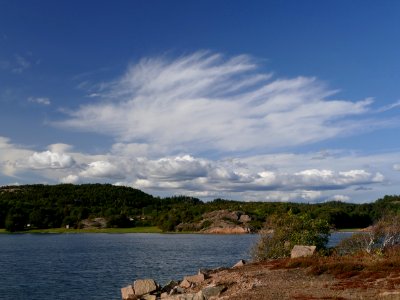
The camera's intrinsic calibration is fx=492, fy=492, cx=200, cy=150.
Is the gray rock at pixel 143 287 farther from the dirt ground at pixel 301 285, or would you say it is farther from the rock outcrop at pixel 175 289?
the dirt ground at pixel 301 285

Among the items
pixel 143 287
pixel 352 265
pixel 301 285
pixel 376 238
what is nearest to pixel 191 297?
pixel 301 285

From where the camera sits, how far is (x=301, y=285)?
3744cm

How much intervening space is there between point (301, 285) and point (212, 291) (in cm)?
713

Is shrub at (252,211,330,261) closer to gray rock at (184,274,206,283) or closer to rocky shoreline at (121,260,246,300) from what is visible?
rocky shoreline at (121,260,246,300)

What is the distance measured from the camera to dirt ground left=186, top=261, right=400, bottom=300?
1281 inches

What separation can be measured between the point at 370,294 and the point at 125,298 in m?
25.7

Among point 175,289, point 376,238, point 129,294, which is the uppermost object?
point 376,238

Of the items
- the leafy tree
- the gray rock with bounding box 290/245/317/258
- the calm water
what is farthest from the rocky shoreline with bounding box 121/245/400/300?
the calm water

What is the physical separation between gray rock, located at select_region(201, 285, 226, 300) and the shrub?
21719 mm

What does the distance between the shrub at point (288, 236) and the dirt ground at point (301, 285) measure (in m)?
13.8

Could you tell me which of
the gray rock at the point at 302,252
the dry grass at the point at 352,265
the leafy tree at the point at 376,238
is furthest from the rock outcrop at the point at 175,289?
the leafy tree at the point at 376,238

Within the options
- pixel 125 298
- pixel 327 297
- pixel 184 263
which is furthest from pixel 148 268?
pixel 327 297

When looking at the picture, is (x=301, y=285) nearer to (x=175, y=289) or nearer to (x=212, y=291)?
(x=212, y=291)

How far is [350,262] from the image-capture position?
144 feet
